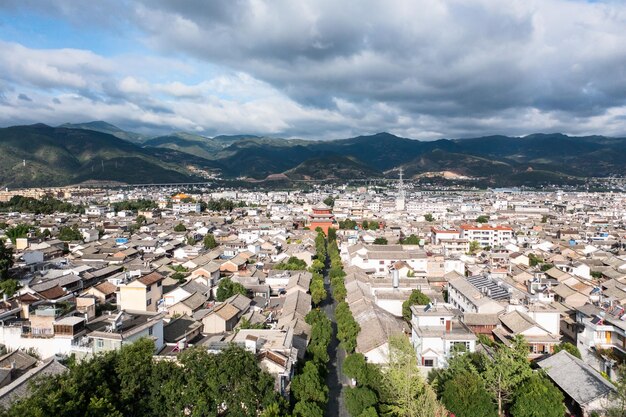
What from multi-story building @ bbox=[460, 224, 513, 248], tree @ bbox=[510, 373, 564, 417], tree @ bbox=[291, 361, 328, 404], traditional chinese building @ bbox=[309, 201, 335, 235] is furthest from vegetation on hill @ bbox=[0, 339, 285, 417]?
traditional chinese building @ bbox=[309, 201, 335, 235]

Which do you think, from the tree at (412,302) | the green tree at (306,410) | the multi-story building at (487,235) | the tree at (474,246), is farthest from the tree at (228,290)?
the multi-story building at (487,235)

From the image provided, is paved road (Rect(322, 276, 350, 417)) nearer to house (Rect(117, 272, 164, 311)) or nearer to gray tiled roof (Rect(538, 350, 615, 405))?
gray tiled roof (Rect(538, 350, 615, 405))

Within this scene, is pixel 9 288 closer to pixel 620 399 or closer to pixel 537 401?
pixel 537 401

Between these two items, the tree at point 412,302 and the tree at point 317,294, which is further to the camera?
the tree at point 317,294

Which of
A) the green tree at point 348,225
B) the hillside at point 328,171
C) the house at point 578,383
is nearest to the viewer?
the house at point 578,383

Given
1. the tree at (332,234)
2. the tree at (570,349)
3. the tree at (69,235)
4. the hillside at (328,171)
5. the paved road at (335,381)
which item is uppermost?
the hillside at (328,171)

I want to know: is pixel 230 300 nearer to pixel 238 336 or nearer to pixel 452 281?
pixel 238 336

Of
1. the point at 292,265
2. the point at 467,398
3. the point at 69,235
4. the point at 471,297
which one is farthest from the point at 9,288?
the point at 471,297

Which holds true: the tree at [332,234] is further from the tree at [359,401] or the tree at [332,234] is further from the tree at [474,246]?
the tree at [359,401]

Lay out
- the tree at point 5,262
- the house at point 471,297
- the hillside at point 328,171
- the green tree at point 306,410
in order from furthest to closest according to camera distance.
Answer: the hillside at point 328,171 < the tree at point 5,262 < the house at point 471,297 < the green tree at point 306,410
